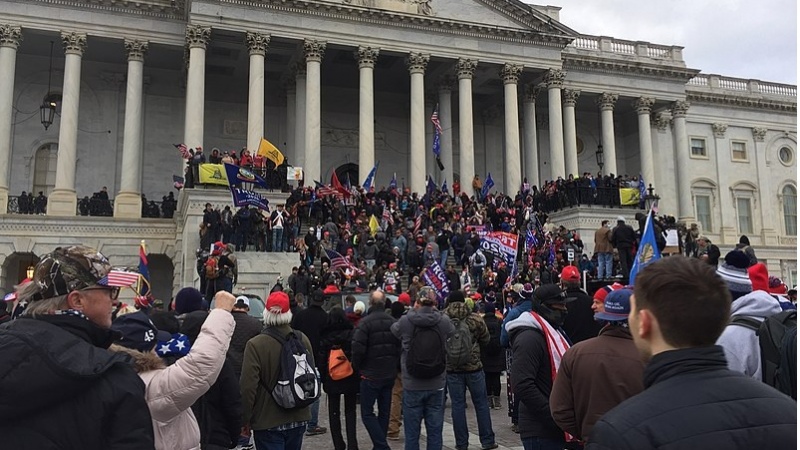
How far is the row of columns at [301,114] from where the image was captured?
2914 cm

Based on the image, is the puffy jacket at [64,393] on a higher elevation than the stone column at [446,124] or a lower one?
lower

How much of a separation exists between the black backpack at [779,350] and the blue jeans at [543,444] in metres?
1.51

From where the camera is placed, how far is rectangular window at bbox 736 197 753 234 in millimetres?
46125

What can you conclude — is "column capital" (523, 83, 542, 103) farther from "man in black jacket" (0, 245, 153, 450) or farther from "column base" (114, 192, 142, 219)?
"man in black jacket" (0, 245, 153, 450)

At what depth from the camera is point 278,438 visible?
6.10 metres

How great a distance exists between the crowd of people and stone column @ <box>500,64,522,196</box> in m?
24.9

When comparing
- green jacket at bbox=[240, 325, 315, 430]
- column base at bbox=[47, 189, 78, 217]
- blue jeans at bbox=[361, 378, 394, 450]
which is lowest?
blue jeans at bbox=[361, 378, 394, 450]

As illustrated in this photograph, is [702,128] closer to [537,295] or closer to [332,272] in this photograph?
[332,272]

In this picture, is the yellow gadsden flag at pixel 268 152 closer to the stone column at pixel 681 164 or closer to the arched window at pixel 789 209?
the stone column at pixel 681 164

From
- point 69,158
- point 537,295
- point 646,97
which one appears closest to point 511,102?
point 646,97

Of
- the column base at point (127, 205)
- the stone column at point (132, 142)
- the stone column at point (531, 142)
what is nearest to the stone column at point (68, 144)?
the column base at point (127, 205)

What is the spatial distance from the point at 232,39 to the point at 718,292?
31925mm

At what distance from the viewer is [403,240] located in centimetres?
2244

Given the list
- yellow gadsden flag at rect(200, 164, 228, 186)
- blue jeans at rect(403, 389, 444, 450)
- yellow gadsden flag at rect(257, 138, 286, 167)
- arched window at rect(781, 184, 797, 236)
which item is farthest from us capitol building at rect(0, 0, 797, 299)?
blue jeans at rect(403, 389, 444, 450)
